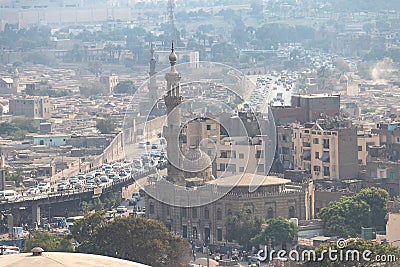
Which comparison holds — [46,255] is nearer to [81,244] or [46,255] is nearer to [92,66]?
[81,244]

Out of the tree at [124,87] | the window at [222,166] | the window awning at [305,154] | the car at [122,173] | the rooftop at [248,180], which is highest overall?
the rooftop at [248,180]

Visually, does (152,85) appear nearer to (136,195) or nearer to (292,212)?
(136,195)

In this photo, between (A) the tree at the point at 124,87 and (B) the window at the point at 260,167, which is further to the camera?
(A) the tree at the point at 124,87

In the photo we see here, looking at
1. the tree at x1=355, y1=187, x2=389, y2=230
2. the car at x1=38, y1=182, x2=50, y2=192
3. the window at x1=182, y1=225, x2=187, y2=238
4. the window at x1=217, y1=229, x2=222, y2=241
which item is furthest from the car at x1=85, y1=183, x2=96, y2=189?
the tree at x1=355, y1=187, x2=389, y2=230

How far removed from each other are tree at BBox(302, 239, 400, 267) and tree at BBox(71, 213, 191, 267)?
7.50ft

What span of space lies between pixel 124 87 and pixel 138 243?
40151 mm

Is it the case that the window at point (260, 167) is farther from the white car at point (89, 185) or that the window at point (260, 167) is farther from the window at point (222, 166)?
the white car at point (89, 185)

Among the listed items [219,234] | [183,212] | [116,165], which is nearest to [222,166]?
[183,212]

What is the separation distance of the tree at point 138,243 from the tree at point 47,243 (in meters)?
0.32

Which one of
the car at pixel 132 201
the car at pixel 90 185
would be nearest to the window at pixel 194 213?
the car at pixel 132 201

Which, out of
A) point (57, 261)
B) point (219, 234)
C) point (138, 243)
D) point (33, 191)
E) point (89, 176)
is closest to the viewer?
point (57, 261)

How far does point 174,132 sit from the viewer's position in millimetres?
21016

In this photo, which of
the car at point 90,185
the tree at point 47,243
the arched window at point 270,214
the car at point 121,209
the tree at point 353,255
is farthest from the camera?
the car at point 90,185

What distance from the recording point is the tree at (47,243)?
16.5 m
